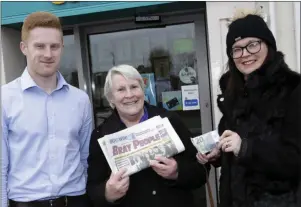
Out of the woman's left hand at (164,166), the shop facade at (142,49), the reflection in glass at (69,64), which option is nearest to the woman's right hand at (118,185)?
the woman's left hand at (164,166)

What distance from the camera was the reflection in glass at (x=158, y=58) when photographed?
4723mm

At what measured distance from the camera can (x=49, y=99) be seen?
2.28m

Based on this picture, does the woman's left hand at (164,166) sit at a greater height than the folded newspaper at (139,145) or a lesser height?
lesser

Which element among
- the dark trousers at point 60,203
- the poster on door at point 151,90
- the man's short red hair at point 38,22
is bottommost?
the dark trousers at point 60,203

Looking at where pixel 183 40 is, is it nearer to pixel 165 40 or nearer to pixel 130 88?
pixel 165 40

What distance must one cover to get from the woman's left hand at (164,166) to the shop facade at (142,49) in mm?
2009

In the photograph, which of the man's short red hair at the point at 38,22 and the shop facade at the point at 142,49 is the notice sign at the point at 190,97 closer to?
the shop facade at the point at 142,49

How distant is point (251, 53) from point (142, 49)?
306 centimetres

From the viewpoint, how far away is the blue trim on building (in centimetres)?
398

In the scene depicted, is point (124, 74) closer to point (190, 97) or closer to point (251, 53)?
point (251, 53)

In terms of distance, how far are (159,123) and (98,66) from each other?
119 inches

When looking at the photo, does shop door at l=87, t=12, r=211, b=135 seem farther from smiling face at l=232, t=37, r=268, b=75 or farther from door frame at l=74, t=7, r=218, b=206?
smiling face at l=232, t=37, r=268, b=75

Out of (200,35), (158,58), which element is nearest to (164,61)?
(158,58)

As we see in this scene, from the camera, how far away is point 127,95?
7.24 ft
